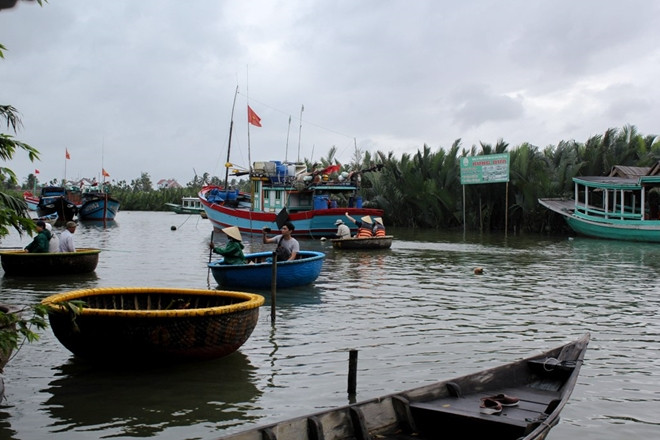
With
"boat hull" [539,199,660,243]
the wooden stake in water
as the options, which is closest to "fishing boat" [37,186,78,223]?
"boat hull" [539,199,660,243]

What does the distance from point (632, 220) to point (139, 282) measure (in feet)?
74.0

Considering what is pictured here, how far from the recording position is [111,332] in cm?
731

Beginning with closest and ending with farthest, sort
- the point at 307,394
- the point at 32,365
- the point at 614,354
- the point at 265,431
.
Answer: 1. the point at 265,431
2. the point at 307,394
3. the point at 32,365
4. the point at 614,354

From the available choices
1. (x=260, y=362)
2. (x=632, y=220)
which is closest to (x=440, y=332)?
(x=260, y=362)

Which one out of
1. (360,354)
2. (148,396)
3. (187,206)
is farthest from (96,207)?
(148,396)

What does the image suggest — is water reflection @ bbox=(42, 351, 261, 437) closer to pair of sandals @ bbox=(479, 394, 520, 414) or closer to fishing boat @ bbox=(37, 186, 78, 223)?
pair of sandals @ bbox=(479, 394, 520, 414)

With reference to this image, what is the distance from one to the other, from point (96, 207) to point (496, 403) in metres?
46.5

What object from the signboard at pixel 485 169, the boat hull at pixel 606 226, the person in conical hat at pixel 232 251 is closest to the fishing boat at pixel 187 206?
the signboard at pixel 485 169

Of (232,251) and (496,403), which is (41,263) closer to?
(232,251)

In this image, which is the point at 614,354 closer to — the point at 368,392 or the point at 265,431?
the point at 368,392

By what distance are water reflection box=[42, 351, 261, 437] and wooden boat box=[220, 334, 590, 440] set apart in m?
1.58

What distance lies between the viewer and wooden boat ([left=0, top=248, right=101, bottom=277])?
1503 cm

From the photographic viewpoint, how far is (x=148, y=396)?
6.90m

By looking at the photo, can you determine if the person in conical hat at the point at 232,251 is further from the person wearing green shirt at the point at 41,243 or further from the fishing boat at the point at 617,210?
the fishing boat at the point at 617,210
